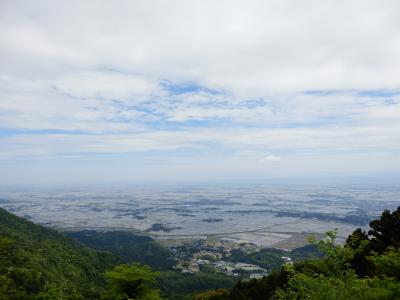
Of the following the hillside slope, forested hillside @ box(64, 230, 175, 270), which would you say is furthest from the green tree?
forested hillside @ box(64, 230, 175, 270)

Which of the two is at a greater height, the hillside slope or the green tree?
the green tree

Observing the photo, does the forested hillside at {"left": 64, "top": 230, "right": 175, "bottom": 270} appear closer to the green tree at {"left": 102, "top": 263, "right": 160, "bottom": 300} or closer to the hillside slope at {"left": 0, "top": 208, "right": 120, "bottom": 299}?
the hillside slope at {"left": 0, "top": 208, "right": 120, "bottom": 299}

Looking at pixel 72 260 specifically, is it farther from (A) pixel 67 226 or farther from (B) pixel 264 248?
(A) pixel 67 226

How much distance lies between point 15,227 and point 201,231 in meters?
76.0

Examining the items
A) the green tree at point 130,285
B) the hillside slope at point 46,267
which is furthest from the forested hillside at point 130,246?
the green tree at point 130,285

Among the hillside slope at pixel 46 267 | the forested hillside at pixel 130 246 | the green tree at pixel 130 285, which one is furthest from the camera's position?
the forested hillside at pixel 130 246

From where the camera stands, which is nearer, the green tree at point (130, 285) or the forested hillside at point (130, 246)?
the green tree at point (130, 285)

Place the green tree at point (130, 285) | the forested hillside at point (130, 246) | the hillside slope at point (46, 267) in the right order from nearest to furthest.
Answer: the green tree at point (130, 285) → the hillside slope at point (46, 267) → the forested hillside at point (130, 246)

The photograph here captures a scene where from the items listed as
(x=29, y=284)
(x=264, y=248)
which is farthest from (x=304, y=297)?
(x=264, y=248)

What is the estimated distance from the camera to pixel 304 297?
1347 cm

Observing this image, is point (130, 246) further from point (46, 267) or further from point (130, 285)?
point (130, 285)

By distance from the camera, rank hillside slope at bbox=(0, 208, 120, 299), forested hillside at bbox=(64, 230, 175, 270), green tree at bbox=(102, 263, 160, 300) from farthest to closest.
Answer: forested hillside at bbox=(64, 230, 175, 270)
hillside slope at bbox=(0, 208, 120, 299)
green tree at bbox=(102, 263, 160, 300)

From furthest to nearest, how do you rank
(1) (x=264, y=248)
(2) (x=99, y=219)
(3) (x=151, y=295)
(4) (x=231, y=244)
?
1. (2) (x=99, y=219)
2. (4) (x=231, y=244)
3. (1) (x=264, y=248)
4. (3) (x=151, y=295)

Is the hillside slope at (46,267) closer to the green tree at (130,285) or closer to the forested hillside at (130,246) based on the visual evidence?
the green tree at (130,285)
